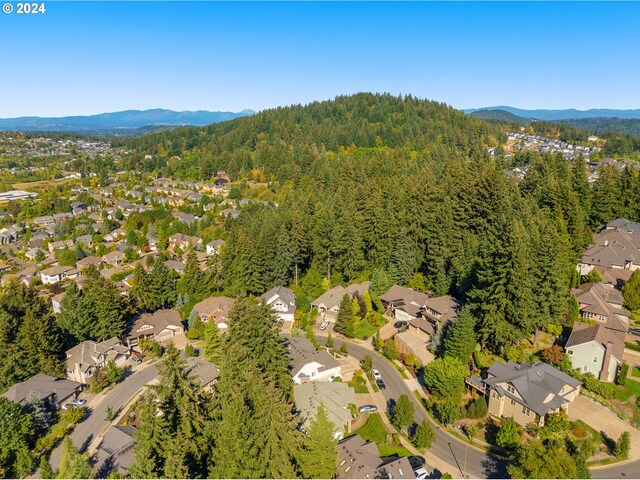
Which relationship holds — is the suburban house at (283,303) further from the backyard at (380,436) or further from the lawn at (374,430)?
the lawn at (374,430)

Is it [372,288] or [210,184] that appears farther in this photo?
[210,184]

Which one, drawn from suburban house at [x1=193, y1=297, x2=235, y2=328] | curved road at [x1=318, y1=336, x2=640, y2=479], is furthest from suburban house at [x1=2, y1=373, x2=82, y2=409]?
curved road at [x1=318, y1=336, x2=640, y2=479]

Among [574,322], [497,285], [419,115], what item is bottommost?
[574,322]

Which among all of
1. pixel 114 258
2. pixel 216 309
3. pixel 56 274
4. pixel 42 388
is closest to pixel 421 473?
pixel 216 309

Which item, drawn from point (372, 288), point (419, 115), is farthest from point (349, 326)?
point (419, 115)

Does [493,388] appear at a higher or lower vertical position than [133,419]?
higher

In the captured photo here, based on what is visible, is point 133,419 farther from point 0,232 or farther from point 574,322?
point 0,232
